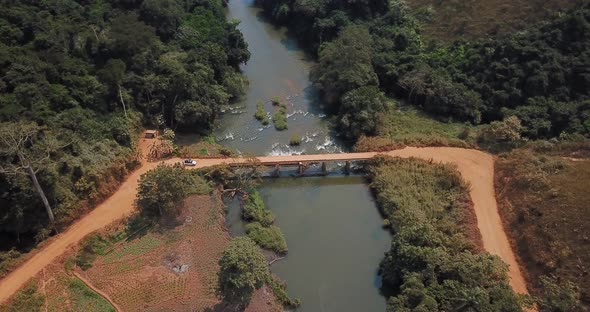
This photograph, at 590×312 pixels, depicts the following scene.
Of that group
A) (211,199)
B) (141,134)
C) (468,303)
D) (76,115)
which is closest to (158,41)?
(141,134)

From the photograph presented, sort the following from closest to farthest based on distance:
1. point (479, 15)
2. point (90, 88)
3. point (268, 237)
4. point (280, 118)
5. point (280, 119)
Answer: point (268, 237), point (90, 88), point (280, 119), point (280, 118), point (479, 15)

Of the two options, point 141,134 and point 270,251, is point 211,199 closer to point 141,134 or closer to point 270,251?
point 270,251

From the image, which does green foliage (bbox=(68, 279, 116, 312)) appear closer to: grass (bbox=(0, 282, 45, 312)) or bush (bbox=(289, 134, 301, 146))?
grass (bbox=(0, 282, 45, 312))

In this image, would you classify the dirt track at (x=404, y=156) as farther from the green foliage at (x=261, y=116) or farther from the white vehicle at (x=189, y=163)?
the green foliage at (x=261, y=116)

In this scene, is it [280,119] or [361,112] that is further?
[280,119]

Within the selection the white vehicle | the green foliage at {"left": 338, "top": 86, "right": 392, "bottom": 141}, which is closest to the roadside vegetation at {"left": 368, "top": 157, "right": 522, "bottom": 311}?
the green foliage at {"left": 338, "top": 86, "right": 392, "bottom": 141}

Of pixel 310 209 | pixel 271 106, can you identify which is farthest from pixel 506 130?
pixel 271 106

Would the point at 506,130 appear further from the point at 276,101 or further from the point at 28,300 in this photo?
the point at 28,300
